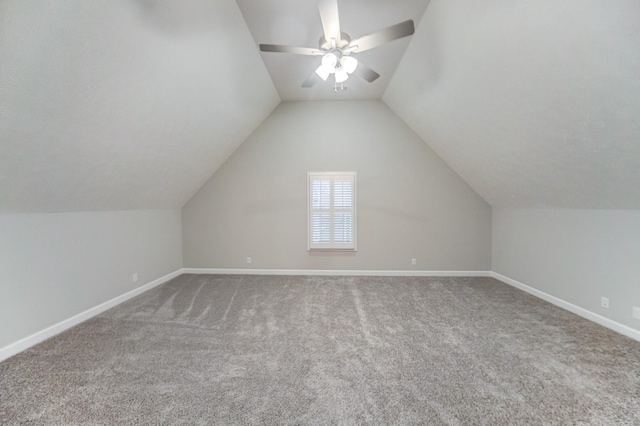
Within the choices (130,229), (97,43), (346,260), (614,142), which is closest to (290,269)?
(346,260)

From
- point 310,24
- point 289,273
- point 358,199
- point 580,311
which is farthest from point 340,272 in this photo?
point 310,24

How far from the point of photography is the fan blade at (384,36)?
193 centimetres

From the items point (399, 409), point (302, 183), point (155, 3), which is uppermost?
point (155, 3)

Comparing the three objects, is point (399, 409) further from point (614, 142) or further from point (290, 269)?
point (290, 269)

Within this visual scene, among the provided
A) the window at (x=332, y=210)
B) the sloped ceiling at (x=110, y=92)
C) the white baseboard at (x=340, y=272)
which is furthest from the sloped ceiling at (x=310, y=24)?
the white baseboard at (x=340, y=272)

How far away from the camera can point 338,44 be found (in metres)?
2.22

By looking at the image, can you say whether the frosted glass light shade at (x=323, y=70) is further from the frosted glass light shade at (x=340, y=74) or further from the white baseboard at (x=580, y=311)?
the white baseboard at (x=580, y=311)

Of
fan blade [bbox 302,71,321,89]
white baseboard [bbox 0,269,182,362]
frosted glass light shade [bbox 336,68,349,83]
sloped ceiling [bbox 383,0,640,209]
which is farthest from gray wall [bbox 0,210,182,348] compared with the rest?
sloped ceiling [bbox 383,0,640,209]

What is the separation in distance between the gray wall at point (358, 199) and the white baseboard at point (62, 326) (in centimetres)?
136

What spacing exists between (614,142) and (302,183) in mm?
3775

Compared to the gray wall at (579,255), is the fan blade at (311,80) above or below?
above

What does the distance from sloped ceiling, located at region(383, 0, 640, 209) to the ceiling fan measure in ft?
2.45

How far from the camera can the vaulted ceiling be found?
5.43 feet

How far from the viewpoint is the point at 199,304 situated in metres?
3.47
